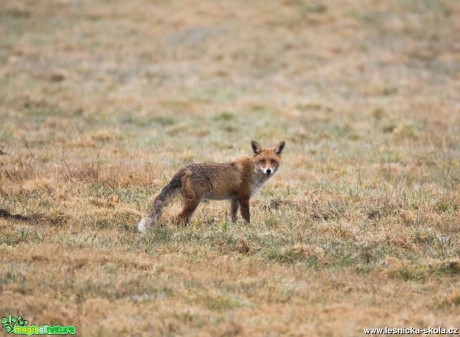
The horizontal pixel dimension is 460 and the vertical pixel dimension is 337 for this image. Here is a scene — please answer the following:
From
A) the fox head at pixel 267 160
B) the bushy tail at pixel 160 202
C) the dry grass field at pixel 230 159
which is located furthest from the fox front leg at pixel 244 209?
the bushy tail at pixel 160 202

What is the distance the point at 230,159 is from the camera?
607 inches

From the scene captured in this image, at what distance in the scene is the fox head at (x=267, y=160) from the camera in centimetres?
1084

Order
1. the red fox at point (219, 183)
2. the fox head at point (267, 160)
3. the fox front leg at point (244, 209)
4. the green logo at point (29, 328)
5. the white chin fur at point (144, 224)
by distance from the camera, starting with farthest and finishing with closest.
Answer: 1. the fox head at point (267, 160)
2. the fox front leg at point (244, 209)
3. the red fox at point (219, 183)
4. the white chin fur at point (144, 224)
5. the green logo at point (29, 328)

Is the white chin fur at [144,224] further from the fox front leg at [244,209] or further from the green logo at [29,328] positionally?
the green logo at [29,328]

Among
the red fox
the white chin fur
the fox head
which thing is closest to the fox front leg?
the red fox

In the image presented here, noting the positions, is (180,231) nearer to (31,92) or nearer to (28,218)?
(28,218)

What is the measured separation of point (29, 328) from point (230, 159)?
9.04 meters

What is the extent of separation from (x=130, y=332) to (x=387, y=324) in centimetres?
289

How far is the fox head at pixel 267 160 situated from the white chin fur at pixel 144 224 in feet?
7.10

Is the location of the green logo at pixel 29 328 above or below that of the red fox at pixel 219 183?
below

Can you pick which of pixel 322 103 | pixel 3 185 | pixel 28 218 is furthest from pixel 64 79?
pixel 28 218

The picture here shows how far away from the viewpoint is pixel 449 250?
948cm

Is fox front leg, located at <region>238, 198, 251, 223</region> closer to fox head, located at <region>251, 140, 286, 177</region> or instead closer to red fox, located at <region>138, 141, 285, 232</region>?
red fox, located at <region>138, 141, 285, 232</region>

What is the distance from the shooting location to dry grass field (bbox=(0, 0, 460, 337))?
24.9 feet
